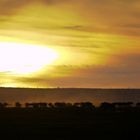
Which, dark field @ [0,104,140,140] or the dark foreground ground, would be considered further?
dark field @ [0,104,140,140]

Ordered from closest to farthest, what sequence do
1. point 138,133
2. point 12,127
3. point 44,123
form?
point 138,133 → point 12,127 → point 44,123

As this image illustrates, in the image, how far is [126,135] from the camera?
36.2m

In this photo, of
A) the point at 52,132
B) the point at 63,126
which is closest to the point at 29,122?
the point at 63,126

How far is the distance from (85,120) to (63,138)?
1347 centimetres

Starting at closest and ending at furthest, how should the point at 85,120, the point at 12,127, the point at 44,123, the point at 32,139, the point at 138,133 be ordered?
the point at 32,139, the point at 138,133, the point at 12,127, the point at 44,123, the point at 85,120

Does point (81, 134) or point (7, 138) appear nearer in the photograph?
point (7, 138)

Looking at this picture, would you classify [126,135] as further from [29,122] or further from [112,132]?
[29,122]

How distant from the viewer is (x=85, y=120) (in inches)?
1906

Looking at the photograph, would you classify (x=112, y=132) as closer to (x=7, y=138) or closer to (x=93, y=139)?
(x=93, y=139)

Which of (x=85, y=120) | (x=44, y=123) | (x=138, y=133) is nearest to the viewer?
(x=138, y=133)

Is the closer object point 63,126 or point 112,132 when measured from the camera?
point 112,132

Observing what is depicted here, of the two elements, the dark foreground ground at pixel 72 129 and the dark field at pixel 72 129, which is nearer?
the dark foreground ground at pixel 72 129

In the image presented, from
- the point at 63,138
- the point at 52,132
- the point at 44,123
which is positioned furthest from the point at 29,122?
the point at 63,138

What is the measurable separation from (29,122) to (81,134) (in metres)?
9.94
